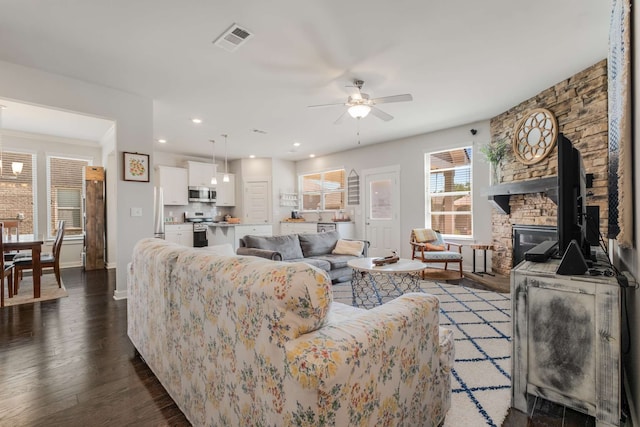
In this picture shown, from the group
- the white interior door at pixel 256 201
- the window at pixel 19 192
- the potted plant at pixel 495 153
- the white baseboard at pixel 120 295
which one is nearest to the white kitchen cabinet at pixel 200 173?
the white interior door at pixel 256 201

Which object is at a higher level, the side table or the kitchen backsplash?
the kitchen backsplash

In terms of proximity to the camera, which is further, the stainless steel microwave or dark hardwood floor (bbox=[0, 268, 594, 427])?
the stainless steel microwave

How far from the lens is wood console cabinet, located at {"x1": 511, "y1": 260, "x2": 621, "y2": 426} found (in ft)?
4.44

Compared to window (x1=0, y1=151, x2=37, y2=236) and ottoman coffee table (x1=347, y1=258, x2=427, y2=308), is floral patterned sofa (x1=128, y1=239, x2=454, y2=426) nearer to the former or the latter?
ottoman coffee table (x1=347, y1=258, x2=427, y2=308)

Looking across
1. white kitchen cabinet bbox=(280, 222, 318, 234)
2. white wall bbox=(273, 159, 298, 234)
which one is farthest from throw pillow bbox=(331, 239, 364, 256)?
white wall bbox=(273, 159, 298, 234)

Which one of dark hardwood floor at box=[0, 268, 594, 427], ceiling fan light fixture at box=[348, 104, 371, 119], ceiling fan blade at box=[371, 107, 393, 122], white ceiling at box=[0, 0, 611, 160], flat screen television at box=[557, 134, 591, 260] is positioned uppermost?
white ceiling at box=[0, 0, 611, 160]

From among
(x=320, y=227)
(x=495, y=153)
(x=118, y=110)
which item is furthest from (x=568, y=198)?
(x=320, y=227)

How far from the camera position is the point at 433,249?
4.95 metres

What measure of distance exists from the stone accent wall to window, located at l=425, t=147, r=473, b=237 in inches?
24.1

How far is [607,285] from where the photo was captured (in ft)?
4.49

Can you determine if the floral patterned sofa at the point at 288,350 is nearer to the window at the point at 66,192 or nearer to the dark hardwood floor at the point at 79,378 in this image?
the dark hardwood floor at the point at 79,378

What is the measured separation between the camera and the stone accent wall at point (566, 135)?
324cm

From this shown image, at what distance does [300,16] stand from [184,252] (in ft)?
6.90

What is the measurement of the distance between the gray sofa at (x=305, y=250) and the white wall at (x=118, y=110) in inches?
56.7
